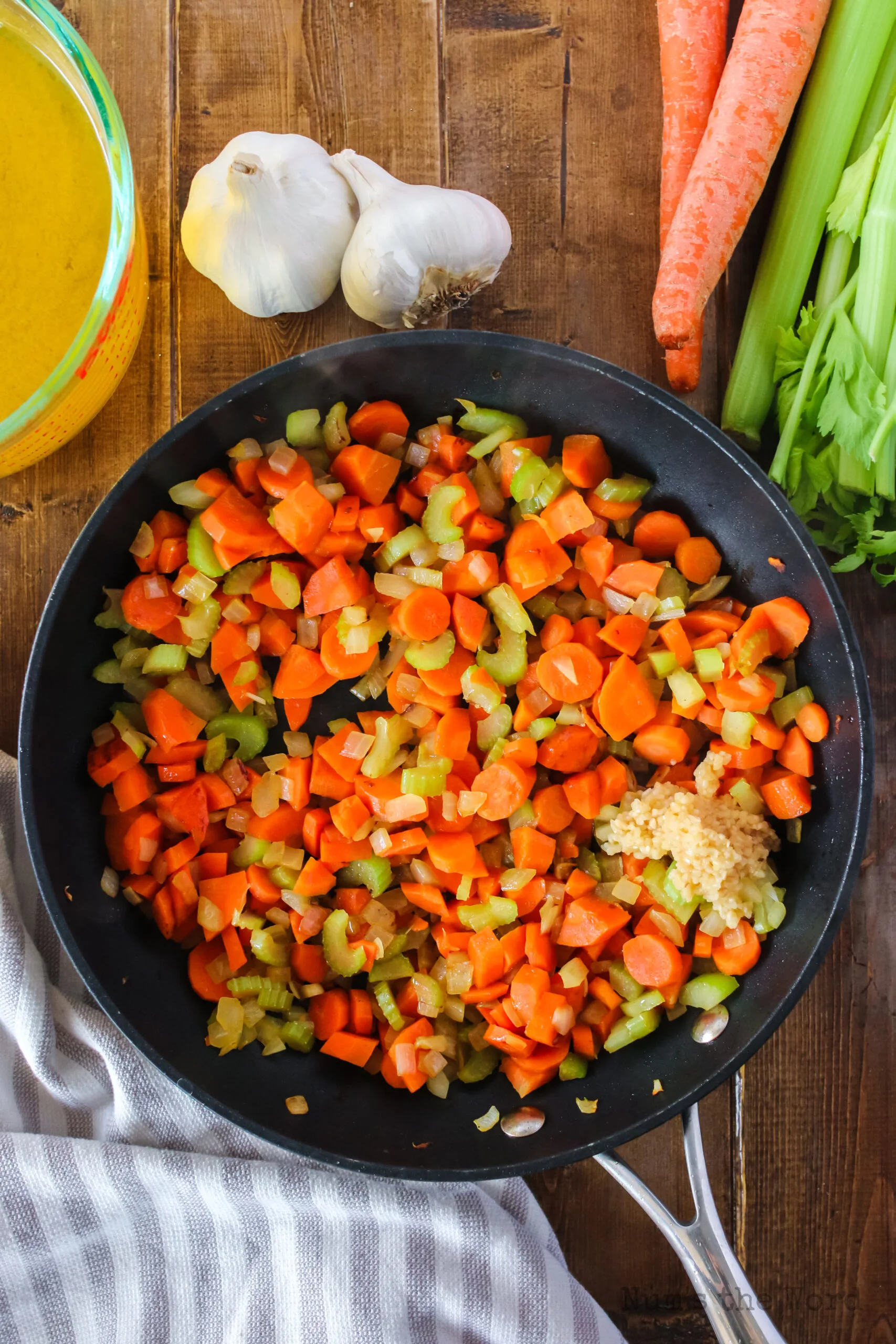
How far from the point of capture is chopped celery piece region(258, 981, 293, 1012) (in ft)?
6.03

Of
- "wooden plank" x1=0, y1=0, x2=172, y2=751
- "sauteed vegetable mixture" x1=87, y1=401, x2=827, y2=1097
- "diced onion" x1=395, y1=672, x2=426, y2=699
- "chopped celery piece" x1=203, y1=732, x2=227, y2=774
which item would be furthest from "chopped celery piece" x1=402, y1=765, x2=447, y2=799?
"wooden plank" x1=0, y1=0, x2=172, y2=751

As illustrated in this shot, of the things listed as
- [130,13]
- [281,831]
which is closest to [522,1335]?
[281,831]

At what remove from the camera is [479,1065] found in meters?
1.87

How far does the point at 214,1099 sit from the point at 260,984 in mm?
246

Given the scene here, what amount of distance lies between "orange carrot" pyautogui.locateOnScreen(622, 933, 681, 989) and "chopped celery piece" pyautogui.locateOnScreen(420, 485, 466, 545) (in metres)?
0.79

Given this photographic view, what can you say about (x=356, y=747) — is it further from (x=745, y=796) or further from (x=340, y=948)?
(x=745, y=796)

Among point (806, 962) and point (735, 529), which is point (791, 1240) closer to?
point (806, 962)

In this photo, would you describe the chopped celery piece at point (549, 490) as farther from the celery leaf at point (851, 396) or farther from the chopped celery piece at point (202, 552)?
the chopped celery piece at point (202, 552)

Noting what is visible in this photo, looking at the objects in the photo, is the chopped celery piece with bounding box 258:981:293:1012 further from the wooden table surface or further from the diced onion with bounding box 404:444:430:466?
the diced onion with bounding box 404:444:430:466

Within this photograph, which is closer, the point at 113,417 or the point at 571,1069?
the point at 571,1069

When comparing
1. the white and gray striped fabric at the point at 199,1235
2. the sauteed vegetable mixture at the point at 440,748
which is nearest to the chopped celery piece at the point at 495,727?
the sauteed vegetable mixture at the point at 440,748

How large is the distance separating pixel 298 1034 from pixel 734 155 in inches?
70.0

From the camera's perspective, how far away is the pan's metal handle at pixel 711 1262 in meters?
1.62

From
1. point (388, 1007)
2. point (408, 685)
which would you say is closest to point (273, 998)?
point (388, 1007)
